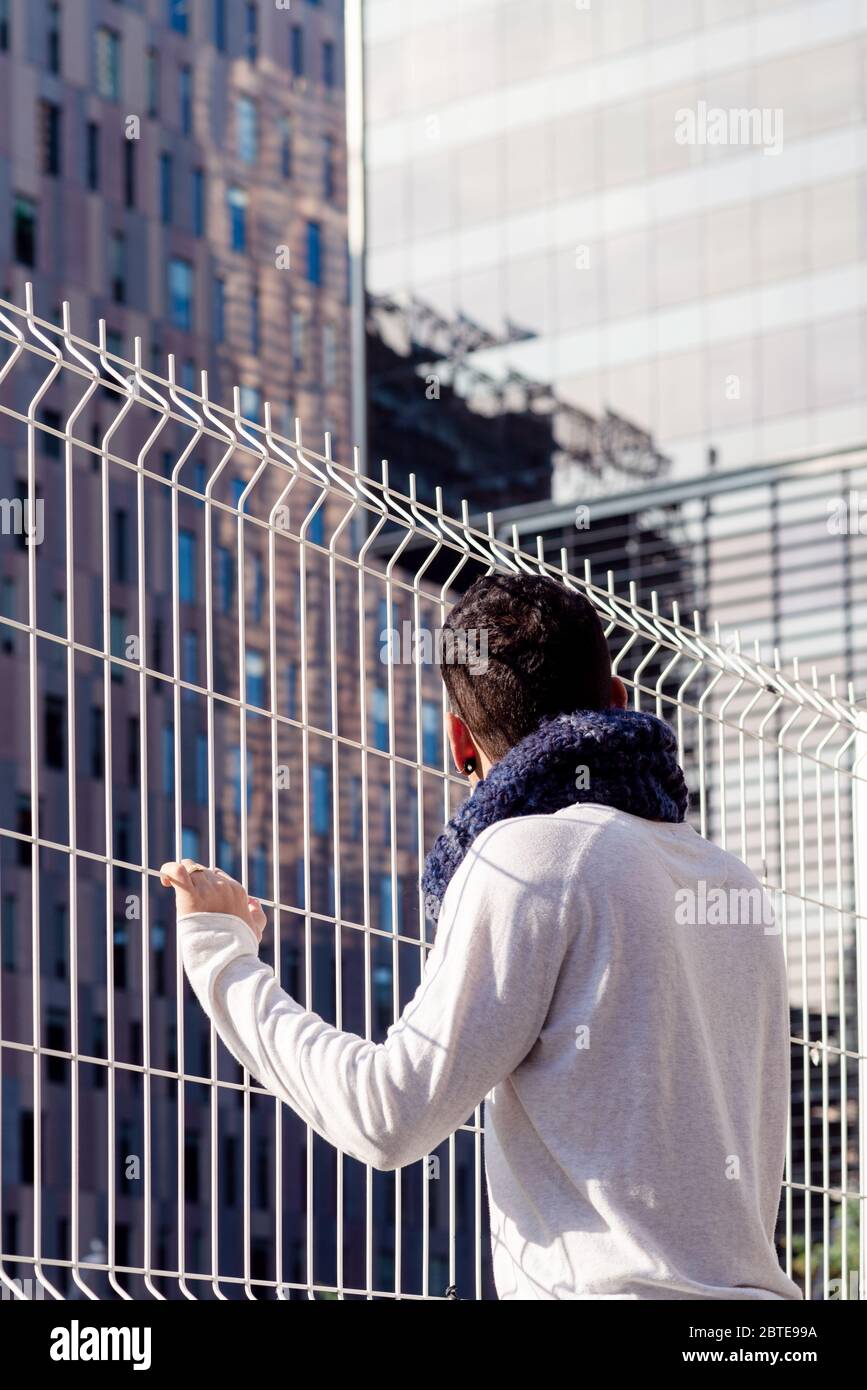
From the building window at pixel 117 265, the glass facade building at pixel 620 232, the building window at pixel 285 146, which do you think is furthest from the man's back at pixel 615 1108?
the building window at pixel 285 146

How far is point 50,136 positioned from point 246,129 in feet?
25.5

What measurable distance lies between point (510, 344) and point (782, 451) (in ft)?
16.9

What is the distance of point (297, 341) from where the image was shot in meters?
51.0

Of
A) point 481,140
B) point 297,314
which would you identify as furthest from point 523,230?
point 297,314

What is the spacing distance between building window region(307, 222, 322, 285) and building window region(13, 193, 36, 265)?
10157 mm

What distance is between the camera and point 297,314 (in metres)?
51.1

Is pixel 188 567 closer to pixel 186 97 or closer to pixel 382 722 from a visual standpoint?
pixel 186 97

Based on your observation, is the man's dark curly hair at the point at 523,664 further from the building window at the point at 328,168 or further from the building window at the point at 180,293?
the building window at the point at 328,168

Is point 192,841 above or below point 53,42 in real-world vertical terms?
below

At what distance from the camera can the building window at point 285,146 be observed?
51.2 meters

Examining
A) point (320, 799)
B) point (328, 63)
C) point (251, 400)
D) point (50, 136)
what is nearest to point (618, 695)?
point (50, 136)

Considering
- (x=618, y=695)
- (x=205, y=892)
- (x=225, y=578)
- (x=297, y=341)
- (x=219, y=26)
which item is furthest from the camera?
(x=297, y=341)
